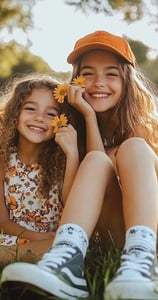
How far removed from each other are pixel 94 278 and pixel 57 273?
113 mm

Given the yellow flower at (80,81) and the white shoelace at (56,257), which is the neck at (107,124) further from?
the white shoelace at (56,257)

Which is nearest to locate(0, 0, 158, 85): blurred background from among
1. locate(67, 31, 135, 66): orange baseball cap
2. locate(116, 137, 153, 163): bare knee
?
locate(67, 31, 135, 66): orange baseball cap

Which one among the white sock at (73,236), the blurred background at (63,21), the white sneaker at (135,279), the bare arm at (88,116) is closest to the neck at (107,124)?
the bare arm at (88,116)

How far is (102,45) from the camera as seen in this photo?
2391 millimetres

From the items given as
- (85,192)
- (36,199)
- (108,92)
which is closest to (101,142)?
(108,92)

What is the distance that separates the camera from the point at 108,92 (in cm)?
236

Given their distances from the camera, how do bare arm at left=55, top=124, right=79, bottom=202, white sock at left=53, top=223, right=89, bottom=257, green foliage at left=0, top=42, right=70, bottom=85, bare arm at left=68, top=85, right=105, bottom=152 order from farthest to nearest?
green foliage at left=0, top=42, right=70, bottom=85
bare arm at left=68, top=85, right=105, bottom=152
bare arm at left=55, top=124, right=79, bottom=202
white sock at left=53, top=223, right=89, bottom=257

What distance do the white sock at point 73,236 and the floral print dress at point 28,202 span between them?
76 centimetres

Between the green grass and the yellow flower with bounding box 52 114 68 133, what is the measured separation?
579 mm

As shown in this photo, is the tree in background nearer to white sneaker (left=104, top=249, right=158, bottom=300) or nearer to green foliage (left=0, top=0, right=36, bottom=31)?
green foliage (left=0, top=0, right=36, bottom=31)

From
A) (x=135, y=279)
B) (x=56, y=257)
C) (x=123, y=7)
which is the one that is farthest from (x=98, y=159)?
(x=123, y=7)

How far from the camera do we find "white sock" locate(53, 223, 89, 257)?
5.17ft

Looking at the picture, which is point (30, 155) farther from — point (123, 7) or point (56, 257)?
point (123, 7)

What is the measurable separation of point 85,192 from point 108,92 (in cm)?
78
